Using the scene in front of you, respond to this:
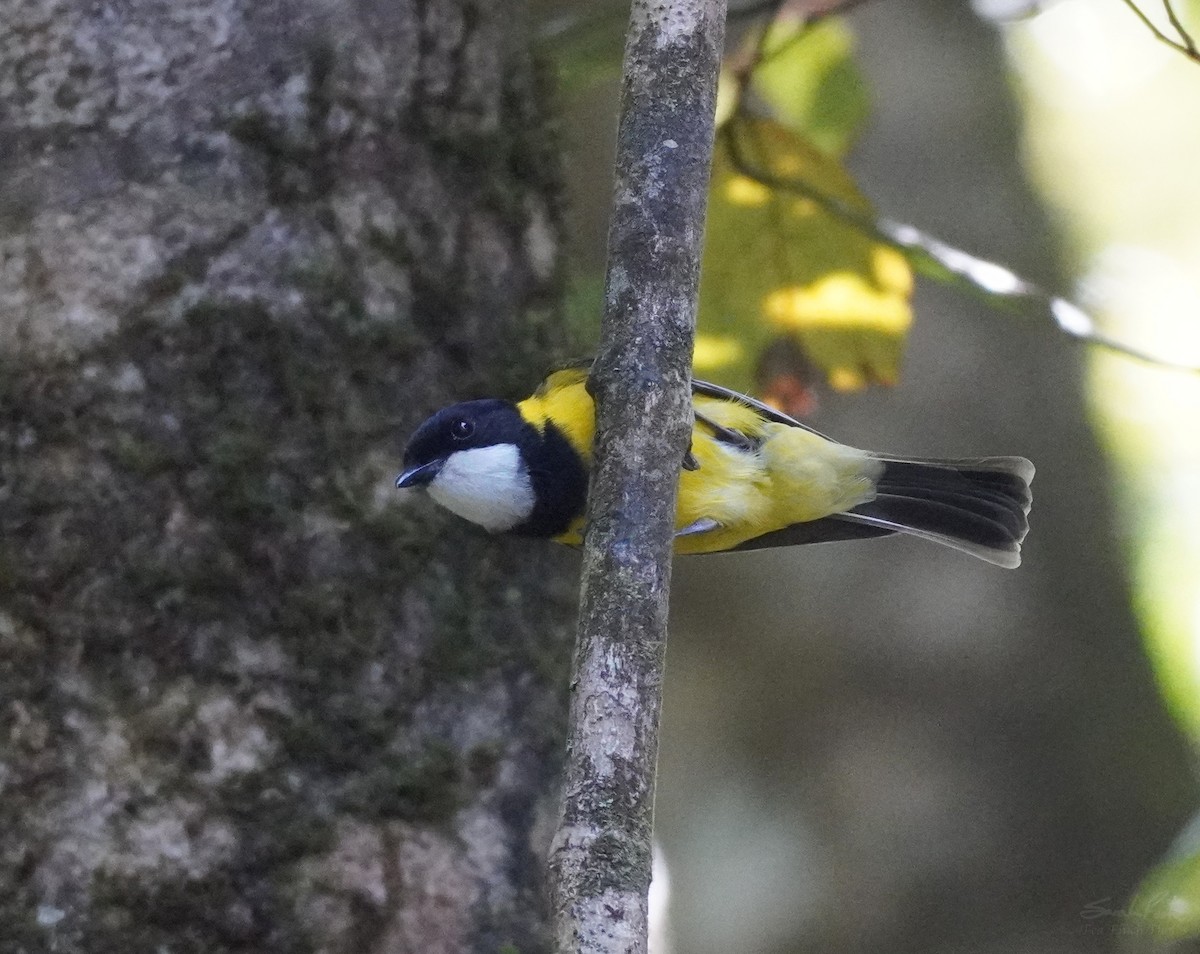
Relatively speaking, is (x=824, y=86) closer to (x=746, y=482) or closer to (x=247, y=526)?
(x=746, y=482)

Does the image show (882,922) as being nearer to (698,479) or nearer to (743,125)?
(698,479)

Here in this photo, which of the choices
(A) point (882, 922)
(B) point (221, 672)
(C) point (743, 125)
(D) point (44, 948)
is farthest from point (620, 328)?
(A) point (882, 922)

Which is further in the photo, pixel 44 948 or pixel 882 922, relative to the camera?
pixel 882 922

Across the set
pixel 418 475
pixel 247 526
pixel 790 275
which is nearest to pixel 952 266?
pixel 790 275

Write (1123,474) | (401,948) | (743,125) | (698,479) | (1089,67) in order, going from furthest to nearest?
(1089,67) → (1123,474) → (743,125) → (698,479) → (401,948)

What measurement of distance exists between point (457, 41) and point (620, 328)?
0.80 metres

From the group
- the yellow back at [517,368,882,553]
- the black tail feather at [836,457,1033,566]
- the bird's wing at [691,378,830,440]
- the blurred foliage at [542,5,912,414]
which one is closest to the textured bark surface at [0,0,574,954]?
the yellow back at [517,368,882,553]

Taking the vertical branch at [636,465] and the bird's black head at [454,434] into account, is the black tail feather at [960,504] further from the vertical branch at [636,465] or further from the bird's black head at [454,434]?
the vertical branch at [636,465]

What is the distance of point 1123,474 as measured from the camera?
321 centimetres

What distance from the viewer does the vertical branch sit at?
43.9 inches

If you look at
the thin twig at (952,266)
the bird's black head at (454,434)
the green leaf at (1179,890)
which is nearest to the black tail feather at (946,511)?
the thin twig at (952,266)

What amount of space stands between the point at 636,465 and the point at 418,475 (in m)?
0.54

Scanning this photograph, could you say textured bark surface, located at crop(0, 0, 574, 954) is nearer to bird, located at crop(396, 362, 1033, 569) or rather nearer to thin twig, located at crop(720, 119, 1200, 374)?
bird, located at crop(396, 362, 1033, 569)

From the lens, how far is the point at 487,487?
2.11 meters
